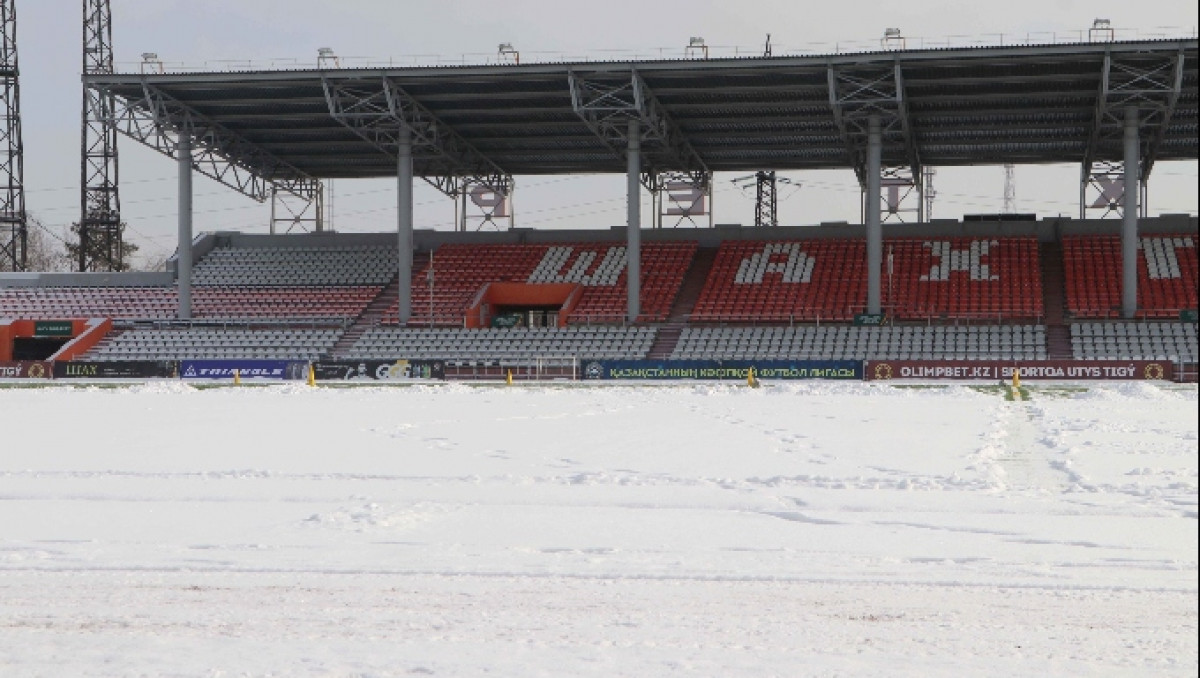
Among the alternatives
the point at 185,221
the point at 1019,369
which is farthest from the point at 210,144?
the point at 1019,369

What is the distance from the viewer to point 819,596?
885 centimetres

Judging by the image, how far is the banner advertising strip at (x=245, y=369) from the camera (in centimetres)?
5009

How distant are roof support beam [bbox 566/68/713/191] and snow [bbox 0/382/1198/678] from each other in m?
29.4

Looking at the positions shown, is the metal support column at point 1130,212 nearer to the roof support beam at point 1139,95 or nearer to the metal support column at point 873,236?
the roof support beam at point 1139,95

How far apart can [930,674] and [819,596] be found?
6.54 feet

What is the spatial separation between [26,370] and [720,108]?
31.5m

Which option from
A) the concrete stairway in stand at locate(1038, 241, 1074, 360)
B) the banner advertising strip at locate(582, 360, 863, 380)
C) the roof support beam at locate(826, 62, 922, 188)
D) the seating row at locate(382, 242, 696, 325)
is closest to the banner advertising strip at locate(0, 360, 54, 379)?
the seating row at locate(382, 242, 696, 325)

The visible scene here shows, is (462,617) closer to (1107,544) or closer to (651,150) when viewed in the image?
(1107,544)

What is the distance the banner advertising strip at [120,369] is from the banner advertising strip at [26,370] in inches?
34.4

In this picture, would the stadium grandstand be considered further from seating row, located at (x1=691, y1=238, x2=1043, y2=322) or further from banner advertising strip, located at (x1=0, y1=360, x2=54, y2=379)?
banner advertising strip, located at (x1=0, y1=360, x2=54, y2=379)

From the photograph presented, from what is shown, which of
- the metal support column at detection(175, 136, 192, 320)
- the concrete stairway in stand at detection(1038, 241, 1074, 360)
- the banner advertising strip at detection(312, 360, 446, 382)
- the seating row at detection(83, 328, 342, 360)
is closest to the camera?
the banner advertising strip at detection(312, 360, 446, 382)

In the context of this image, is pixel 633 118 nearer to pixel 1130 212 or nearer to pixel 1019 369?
pixel 1019 369

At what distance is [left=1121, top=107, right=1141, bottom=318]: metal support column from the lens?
48.6 metres

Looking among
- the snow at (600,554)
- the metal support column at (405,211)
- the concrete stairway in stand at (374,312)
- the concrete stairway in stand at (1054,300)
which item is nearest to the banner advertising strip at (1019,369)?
the concrete stairway in stand at (1054,300)
